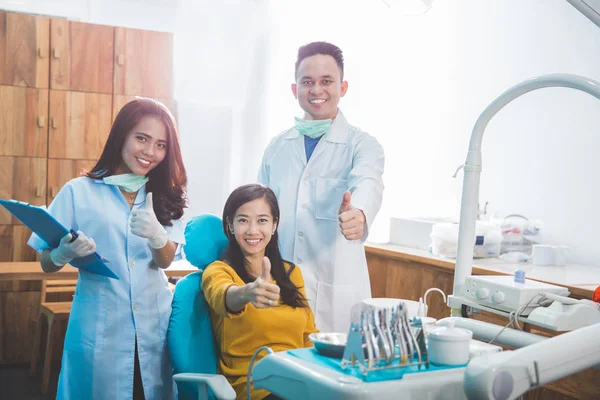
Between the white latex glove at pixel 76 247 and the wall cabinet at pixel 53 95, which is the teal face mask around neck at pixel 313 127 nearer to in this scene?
the white latex glove at pixel 76 247

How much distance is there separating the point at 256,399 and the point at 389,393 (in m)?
0.64

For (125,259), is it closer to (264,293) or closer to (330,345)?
(264,293)

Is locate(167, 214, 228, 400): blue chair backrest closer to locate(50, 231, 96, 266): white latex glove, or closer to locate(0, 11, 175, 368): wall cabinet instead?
locate(50, 231, 96, 266): white latex glove

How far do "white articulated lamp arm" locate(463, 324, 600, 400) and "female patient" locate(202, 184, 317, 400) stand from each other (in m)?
0.62

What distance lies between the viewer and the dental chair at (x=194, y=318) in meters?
1.51

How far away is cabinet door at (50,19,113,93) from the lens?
12.7 feet

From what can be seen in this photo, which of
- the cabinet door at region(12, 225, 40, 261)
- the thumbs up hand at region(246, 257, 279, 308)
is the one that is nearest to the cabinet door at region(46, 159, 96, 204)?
the cabinet door at region(12, 225, 40, 261)

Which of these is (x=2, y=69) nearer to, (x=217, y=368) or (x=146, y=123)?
(x=146, y=123)

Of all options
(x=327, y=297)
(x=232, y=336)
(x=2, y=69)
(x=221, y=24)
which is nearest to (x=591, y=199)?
(x=327, y=297)

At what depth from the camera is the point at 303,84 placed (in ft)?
6.30

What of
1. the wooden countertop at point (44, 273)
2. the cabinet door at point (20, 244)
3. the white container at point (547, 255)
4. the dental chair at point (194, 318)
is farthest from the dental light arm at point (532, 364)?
the cabinet door at point (20, 244)

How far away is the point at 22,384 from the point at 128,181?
242 cm

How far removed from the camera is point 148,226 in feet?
4.91

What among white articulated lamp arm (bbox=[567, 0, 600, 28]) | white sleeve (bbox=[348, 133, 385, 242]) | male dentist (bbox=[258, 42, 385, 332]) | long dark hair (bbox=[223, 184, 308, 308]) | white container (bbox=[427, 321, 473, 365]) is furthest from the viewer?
male dentist (bbox=[258, 42, 385, 332])
